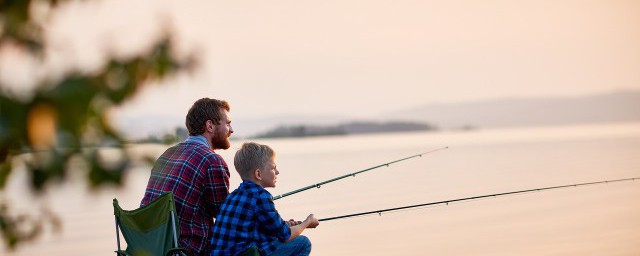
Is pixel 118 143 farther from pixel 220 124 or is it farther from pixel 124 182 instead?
pixel 220 124

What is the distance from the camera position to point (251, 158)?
11.6ft

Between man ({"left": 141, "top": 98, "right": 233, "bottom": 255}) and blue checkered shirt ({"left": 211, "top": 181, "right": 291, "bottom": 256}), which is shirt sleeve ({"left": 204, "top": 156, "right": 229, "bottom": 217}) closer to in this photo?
man ({"left": 141, "top": 98, "right": 233, "bottom": 255})

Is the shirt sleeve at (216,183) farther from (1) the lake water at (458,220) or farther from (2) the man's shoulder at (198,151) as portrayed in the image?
(1) the lake water at (458,220)

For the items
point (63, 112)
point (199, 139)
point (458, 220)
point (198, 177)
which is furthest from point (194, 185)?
point (458, 220)

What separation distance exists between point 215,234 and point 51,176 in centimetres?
267

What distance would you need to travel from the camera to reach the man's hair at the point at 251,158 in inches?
139

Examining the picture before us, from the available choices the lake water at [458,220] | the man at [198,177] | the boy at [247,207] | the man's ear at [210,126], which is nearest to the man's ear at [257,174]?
the boy at [247,207]

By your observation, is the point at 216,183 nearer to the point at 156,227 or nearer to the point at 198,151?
the point at 198,151

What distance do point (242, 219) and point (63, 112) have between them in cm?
266

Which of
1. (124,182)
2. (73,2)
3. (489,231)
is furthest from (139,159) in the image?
(489,231)

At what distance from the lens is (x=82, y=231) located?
29.5 ft

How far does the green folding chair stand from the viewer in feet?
11.2

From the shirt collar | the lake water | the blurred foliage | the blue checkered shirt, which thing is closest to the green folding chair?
the blue checkered shirt

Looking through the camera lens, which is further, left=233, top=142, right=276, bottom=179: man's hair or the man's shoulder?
the man's shoulder
